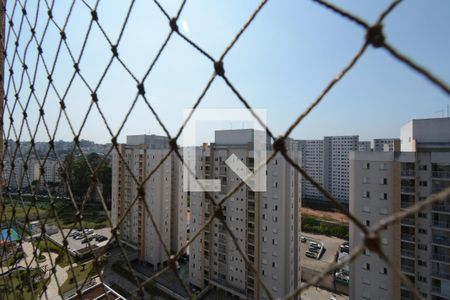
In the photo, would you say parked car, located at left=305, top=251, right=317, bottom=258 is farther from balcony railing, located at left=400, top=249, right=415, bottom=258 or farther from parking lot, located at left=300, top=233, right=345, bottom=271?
balcony railing, located at left=400, top=249, right=415, bottom=258

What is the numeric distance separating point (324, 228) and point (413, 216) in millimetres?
6070

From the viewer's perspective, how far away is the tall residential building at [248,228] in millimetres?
Result: 4562

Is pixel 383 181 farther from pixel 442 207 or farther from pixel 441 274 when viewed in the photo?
pixel 441 274

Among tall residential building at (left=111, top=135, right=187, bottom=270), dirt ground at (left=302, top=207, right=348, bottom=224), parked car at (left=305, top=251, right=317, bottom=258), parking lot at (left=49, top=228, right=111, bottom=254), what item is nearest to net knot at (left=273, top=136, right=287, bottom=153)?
tall residential building at (left=111, top=135, right=187, bottom=270)

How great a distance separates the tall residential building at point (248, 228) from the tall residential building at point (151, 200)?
128cm

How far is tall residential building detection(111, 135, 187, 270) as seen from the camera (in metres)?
6.52

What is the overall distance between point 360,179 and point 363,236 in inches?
149

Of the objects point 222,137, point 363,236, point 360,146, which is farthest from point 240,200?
point 360,146

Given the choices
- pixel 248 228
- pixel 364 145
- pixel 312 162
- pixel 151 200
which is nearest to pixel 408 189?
pixel 248 228

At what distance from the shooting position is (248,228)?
4969mm

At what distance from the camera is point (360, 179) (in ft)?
11.8

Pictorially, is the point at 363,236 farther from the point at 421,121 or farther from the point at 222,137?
the point at 222,137

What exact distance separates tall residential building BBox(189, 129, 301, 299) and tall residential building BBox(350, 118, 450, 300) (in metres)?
1.23

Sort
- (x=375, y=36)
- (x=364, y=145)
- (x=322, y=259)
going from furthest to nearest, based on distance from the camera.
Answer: (x=364, y=145)
(x=322, y=259)
(x=375, y=36)
